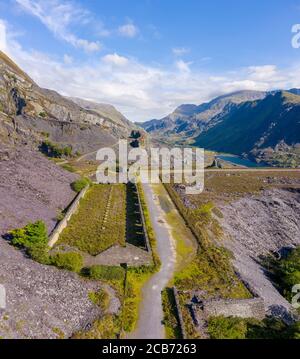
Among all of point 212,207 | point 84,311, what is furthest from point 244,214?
point 84,311

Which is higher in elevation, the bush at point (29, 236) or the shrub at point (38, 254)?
the bush at point (29, 236)

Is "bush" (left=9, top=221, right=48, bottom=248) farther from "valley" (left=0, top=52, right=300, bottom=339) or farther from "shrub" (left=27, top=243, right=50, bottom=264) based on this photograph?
"shrub" (left=27, top=243, right=50, bottom=264)

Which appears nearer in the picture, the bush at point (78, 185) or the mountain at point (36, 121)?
the bush at point (78, 185)

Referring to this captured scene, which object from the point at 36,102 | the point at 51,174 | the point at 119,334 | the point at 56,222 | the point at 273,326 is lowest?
the point at 273,326

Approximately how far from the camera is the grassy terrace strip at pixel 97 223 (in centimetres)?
3466

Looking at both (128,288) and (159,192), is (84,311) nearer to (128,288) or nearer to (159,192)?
(128,288)

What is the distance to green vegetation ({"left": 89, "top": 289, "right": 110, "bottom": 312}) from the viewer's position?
75.9 feet

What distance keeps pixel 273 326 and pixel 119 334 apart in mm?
12408

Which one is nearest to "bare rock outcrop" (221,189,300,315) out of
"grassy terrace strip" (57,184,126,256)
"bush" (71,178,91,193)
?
"grassy terrace strip" (57,184,126,256)

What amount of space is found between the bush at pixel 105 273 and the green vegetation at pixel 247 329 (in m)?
9.13

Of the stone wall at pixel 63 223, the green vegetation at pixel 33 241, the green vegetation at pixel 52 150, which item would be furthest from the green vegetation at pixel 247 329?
the green vegetation at pixel 52 150

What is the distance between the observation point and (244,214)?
54062 millimetres

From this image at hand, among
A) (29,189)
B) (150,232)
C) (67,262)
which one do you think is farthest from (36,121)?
(67,262)

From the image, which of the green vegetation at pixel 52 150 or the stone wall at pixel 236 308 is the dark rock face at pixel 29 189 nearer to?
the stone wall at pixel 236 308
